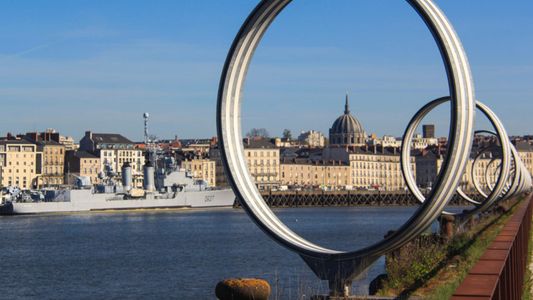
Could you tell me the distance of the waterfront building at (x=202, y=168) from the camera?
132625mm

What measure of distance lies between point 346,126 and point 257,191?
162641 mm

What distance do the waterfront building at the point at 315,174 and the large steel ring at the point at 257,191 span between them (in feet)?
410

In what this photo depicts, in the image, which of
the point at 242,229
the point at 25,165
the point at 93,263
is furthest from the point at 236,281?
the point at 25,165

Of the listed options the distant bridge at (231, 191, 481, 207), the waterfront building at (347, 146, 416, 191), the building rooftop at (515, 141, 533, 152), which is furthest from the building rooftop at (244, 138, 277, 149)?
the building rooftop at (515, 141, 533, 152)

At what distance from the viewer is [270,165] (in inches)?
5354

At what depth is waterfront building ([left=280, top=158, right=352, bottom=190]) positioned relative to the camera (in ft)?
459

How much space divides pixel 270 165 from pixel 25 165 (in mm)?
33144

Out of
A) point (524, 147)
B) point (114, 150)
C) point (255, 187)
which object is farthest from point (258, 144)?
point (255, 187)

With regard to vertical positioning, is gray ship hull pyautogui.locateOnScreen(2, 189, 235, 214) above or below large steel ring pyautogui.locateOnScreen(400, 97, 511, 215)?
below

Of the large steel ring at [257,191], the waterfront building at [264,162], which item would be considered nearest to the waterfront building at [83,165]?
the waterfront building at [264,162]

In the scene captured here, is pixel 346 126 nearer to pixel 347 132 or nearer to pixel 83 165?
pixel 347 132

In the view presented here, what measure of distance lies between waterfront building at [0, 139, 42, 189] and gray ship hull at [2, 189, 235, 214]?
1272 inches

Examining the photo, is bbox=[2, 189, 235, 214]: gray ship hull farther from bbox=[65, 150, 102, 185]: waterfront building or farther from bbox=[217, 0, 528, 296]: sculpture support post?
bbox=[217, 0, 528, 296]: sculpture support post

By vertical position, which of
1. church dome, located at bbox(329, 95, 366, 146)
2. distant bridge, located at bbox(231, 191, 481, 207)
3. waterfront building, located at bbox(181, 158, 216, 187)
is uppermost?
church dome, located at bbox(329, 95, 366, 146)
